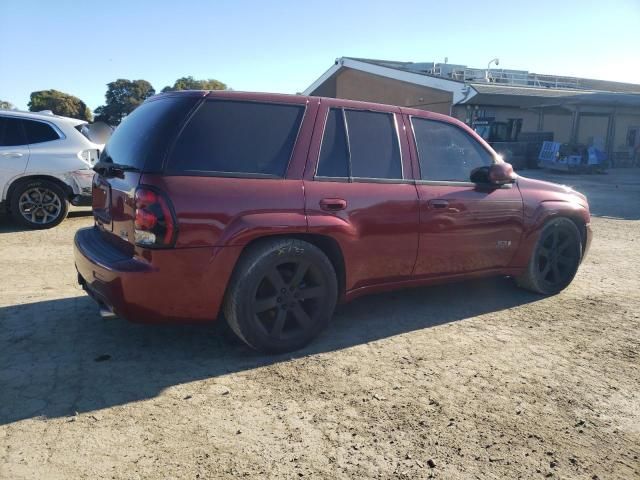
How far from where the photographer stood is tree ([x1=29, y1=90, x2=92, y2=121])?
5006cm

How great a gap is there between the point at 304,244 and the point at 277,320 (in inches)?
21.9

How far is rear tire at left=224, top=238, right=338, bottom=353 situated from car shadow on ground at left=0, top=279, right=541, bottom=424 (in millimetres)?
173

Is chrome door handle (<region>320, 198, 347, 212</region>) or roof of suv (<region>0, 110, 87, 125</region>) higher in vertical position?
roof of suv (<region>0, 110, 87, 125</region>)

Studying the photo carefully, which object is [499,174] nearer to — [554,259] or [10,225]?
[554,259]

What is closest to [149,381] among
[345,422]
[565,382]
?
[345,422]

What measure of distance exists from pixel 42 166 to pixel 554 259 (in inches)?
275

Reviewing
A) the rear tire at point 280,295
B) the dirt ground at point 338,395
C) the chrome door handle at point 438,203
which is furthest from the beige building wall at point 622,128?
the rear tire at point 280,295

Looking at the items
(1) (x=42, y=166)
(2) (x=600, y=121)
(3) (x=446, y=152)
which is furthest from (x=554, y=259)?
(2) (x=600, y=121)

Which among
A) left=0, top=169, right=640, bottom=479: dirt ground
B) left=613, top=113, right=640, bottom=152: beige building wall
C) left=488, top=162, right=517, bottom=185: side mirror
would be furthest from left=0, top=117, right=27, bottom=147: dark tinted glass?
left=613, top=113, right=640, bottom=152: beige building wall

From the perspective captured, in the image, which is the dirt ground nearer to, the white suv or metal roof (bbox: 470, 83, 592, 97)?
the white suv

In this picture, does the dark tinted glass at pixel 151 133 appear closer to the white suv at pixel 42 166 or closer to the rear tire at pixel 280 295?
the rear tire at pixel 280 295

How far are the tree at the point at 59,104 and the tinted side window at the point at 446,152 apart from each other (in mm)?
52459

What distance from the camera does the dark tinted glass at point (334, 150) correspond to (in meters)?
3.55

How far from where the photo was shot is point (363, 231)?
3.62 metres
